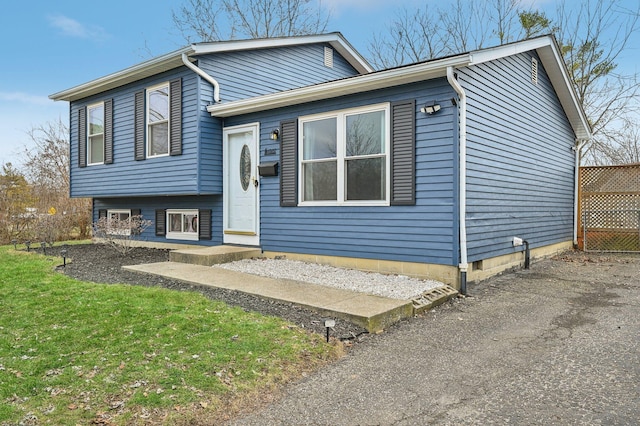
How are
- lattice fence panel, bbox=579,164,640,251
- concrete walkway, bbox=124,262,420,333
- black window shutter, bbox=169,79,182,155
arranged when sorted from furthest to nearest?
lattice fence panel, bbox=579,164,640,251 → black window shutter, bbox=169,79,182,155 → concrete walkway, bbox=124,262,420,333

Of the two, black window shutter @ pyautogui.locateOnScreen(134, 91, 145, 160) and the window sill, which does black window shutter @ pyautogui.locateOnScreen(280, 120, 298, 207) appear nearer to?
the window sill

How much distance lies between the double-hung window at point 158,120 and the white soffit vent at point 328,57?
4353 mm

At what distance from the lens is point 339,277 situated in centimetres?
602

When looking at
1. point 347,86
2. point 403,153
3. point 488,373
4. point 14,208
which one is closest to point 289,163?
point 347,86

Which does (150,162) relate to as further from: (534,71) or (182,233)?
(534,71)

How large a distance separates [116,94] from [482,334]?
9.40 metres

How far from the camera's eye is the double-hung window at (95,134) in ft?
34.7

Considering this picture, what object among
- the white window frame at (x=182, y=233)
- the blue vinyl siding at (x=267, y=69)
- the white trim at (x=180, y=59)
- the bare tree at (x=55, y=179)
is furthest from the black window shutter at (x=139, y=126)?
the bare tree at (x=55, y=179)

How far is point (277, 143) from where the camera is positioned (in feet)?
24.7

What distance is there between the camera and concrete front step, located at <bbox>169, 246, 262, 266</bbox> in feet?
23.5

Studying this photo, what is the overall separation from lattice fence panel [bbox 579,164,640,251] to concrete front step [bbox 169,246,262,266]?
792 centimetres

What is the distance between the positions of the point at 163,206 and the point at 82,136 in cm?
316

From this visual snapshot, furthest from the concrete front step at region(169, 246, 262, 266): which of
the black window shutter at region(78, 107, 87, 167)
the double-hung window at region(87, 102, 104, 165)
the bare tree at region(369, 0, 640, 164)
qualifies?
the bare tree at region(369, 0, 640, 164)

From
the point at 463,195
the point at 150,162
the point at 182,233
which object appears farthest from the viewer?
the point at 182,233
